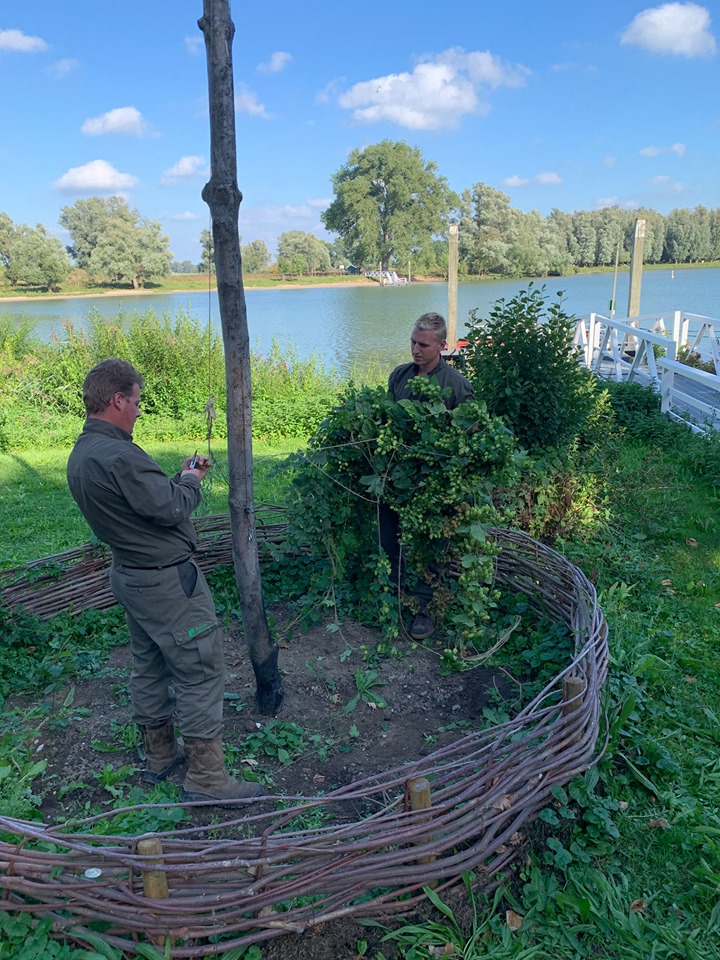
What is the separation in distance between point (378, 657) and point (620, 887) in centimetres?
187

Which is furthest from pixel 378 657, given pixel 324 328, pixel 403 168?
pixel 403 168

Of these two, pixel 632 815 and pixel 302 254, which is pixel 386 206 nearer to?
pixel 302 254


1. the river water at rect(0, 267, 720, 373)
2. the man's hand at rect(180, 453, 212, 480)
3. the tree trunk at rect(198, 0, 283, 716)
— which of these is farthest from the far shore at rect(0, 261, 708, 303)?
the man's hand at rect(180, 453, 212, 480)

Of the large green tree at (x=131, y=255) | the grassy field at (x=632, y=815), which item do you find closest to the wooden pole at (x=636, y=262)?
the grassy field at (x=632, y=815)

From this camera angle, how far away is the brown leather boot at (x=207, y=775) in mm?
2973

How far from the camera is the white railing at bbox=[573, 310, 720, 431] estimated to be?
343 inches

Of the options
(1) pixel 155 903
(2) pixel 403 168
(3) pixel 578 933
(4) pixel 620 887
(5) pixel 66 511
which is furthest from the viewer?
(2) pixel 403 168

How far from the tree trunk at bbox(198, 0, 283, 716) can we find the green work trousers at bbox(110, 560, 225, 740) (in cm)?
43

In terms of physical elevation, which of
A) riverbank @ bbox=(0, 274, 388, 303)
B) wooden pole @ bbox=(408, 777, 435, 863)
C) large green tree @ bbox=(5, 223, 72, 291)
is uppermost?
large green tree @ bbox=(5, 223, 72, 291)

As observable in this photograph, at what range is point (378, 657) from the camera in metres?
4.14

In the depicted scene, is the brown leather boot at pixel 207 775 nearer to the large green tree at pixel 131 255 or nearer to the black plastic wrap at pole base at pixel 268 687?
the black plastic wrap at pole base at pixel 268 687

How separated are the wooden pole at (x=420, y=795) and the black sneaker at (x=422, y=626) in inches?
75.8

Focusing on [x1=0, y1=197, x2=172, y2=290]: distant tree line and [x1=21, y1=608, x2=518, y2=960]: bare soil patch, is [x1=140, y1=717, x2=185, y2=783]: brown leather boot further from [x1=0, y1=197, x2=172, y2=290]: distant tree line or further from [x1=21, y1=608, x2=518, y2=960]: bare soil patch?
[x1=0, y1=197, x2=172, y2=290]: distant tree line

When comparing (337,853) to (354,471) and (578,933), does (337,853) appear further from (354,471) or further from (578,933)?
(354,471)
